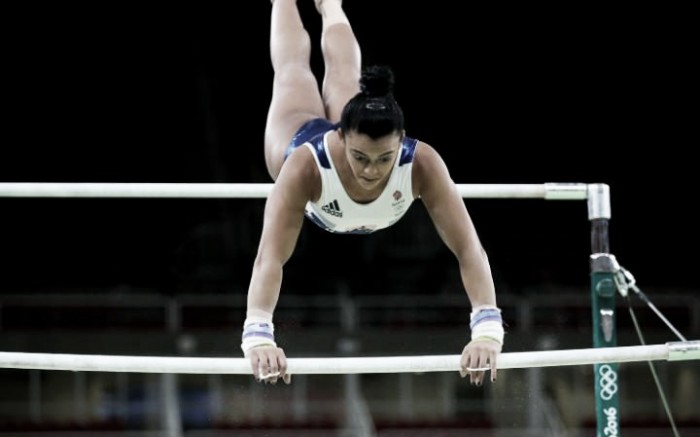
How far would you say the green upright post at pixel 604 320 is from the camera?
3828mm

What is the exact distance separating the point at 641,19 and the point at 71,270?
5.71 meters

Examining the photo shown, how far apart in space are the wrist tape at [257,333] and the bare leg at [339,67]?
110cm

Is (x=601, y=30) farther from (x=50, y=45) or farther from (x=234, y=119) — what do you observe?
(x=50, y=45)

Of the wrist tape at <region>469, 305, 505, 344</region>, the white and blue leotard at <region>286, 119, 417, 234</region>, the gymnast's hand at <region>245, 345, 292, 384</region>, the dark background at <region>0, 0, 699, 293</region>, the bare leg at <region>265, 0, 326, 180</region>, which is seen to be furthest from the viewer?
the dark background at <region>0, 0, 699, 293</region>

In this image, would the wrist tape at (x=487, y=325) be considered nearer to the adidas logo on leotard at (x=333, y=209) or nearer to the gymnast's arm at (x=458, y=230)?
the gymnast's arm at (x=458, y=230)

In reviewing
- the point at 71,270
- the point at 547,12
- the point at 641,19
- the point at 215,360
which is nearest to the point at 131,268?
the point at 71,270

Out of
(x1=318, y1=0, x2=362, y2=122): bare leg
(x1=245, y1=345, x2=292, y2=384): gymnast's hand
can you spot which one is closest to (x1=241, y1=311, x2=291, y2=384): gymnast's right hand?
(x1=245, y1=345, x2=292, y2=384): gymnast's hand

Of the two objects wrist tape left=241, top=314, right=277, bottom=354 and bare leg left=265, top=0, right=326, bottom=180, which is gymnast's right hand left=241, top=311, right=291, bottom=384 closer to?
wrist tape left=241, top=314, right=277, bottom=354

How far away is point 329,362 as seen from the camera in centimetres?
305

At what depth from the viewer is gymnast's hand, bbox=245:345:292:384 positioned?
111 inches

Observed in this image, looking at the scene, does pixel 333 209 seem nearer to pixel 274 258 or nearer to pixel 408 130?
pixel 274 258

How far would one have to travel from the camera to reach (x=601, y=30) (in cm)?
874


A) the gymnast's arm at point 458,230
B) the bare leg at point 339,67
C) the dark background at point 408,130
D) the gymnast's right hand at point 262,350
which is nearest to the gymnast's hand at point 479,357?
the gymnast's arm at point 458,230

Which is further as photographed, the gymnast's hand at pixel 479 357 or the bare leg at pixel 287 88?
the bare leg at pixel 287 88
